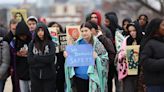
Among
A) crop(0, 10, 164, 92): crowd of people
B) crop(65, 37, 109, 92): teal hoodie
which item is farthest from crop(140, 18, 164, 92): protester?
crop(65, 37, 109, 92): teal hoodie

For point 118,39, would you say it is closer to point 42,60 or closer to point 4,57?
point 42,60

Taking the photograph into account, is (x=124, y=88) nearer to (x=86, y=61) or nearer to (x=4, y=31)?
(x=86, y=61)

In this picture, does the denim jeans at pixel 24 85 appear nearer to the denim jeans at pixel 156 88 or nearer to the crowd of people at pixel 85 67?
the crowd of people at pixel 85 67

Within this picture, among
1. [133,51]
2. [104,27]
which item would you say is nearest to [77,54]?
[133,51]

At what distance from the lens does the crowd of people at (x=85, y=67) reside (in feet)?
26.2

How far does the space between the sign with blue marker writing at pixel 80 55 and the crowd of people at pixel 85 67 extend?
7 centimetres

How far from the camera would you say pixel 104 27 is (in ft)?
35.2

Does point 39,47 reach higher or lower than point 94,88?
higher

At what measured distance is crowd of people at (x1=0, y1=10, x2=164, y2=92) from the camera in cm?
800

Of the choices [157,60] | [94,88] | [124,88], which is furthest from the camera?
[124,88]

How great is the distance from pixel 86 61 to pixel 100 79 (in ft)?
1.31

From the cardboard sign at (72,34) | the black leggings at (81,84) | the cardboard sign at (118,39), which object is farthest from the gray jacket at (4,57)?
the cardboard sign at (118,39)

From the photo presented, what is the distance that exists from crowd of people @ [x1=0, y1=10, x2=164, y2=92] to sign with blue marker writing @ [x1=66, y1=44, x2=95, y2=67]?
0.07 meters

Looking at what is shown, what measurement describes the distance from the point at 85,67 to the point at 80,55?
221 mm
